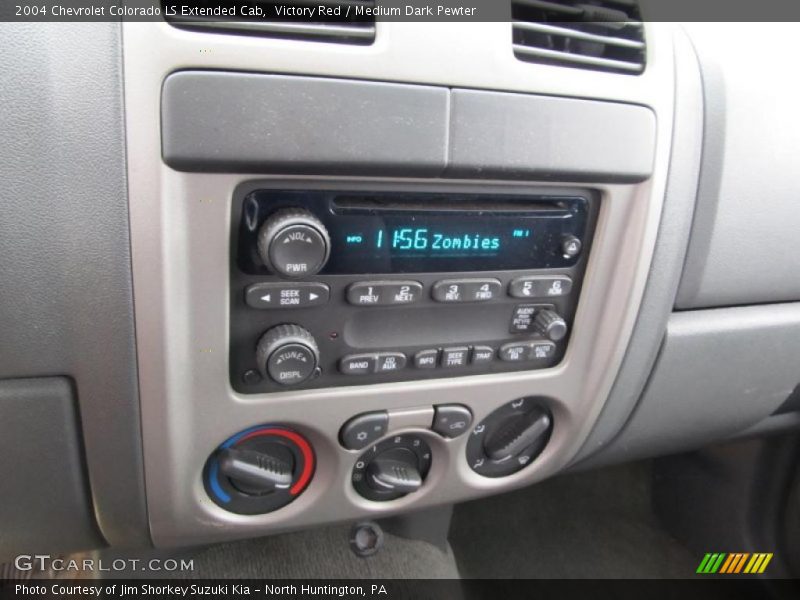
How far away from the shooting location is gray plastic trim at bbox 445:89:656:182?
59 cm

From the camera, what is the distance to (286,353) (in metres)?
0.61

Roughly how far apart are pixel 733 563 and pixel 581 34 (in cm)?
128

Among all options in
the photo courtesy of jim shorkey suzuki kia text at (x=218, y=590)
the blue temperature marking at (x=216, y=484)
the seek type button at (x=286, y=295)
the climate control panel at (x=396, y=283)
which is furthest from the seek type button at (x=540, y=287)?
the photo courtesy of jim shorkey suzuki kia text at (x=218, y=590)

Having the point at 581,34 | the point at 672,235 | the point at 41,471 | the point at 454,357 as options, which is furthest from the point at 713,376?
the point at 41,471

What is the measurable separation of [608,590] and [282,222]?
3.97 feet

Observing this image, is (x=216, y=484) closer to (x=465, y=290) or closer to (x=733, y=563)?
(x=465, y=290)

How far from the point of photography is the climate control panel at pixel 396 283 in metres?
0.58

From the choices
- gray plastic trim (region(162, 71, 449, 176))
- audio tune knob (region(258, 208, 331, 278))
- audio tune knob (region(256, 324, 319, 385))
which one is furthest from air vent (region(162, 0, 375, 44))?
audio tune knob (region(256, 324, 319, 385))

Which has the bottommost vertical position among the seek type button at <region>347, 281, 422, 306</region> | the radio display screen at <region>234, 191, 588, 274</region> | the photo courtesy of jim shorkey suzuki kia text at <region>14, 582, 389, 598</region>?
the photo courtesy of jim shorkey suzuki kia text at <region>14, 582, 389, 598</region>

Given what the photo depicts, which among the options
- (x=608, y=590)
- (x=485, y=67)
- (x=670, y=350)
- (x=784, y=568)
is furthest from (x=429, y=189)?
(x=784, y=568)

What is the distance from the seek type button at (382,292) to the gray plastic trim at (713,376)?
1.28 ft

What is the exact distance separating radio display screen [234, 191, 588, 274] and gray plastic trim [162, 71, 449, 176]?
47 mm

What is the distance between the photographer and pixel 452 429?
78cm

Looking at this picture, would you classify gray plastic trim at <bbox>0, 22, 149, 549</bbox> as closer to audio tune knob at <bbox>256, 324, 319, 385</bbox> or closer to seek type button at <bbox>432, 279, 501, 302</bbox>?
audio tune knob at <bbox>256, 324, 319, 385</bbox>
